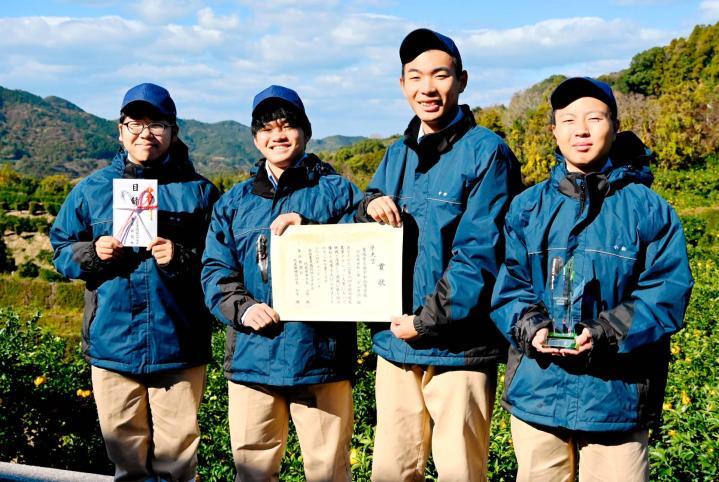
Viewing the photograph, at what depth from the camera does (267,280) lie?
117 inches

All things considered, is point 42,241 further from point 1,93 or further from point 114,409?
point 1,93

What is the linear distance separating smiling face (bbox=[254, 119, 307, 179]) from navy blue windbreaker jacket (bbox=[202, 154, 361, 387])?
0.16 ft

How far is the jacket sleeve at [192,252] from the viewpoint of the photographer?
3180 mm

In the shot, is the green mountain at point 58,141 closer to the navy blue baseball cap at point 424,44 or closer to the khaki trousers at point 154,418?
the khaki trousers at point 154,418

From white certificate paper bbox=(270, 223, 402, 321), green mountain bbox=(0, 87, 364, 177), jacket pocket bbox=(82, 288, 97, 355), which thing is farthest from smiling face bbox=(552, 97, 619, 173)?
green mountain bbox=(0, 87, 364, 177)

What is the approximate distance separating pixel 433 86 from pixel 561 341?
1025 millimetres

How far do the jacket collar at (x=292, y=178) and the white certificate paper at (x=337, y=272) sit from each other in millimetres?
206

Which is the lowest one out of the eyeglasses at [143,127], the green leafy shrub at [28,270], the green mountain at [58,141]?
the green leafy shrub at [28,270]

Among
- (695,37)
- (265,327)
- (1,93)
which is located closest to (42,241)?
(265,327)

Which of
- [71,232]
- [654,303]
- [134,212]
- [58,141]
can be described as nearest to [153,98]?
[134,212]

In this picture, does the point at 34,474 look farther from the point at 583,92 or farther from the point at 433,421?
the point at 583,92

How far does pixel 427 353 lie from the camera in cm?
268

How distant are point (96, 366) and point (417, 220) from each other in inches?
63.0

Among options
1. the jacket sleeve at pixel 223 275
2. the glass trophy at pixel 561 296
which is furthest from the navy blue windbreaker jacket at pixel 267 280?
the glass trophy at pixel 561 296
